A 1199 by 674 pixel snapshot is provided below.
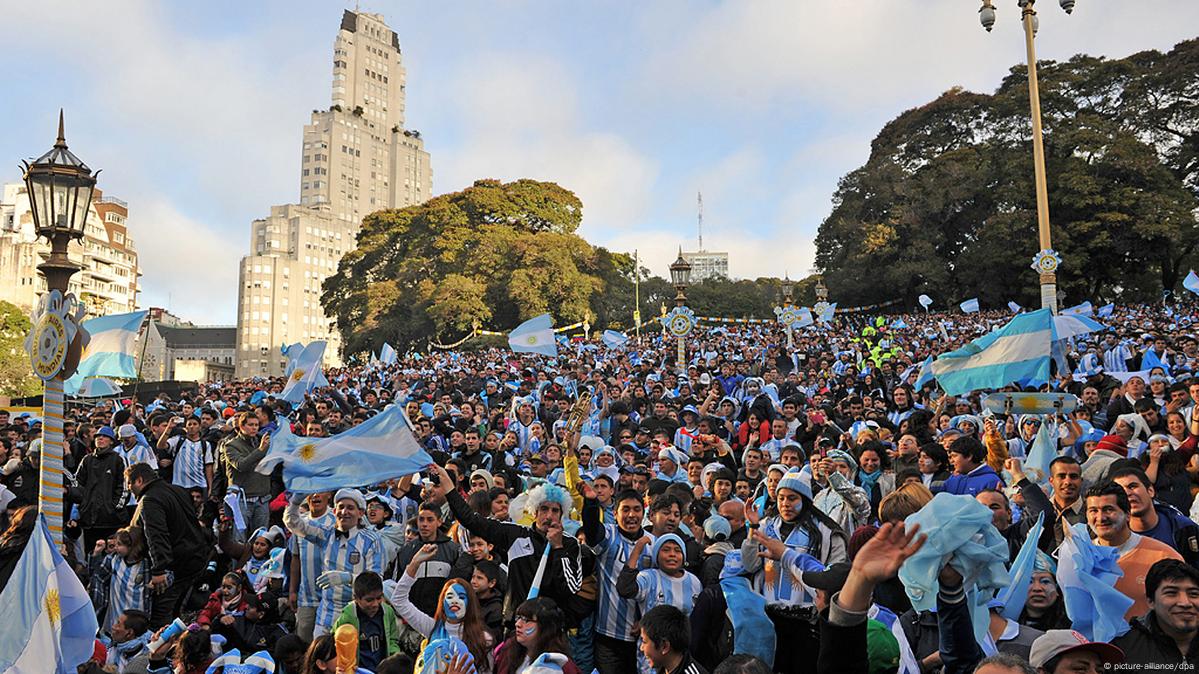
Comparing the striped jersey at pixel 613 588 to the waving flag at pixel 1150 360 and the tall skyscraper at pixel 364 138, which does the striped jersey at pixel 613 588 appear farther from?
the tall skyscraper at pixel 364 138

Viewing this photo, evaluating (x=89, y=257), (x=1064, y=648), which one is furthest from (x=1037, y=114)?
(x=89, y=257)

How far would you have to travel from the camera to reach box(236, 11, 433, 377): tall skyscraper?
120625 millimetres

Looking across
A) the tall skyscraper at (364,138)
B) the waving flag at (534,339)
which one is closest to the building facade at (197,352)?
the tall skyscraper at (364,138)

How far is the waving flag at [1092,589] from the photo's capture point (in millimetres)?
3900

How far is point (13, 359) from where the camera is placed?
5050 cm

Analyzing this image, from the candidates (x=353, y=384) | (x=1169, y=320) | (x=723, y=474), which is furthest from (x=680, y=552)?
(x=1169, y=320)

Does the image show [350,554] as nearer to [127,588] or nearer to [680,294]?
[127,588]

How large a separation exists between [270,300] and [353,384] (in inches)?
3947

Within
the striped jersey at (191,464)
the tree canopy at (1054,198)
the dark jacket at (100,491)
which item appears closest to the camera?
the dark jacket at (100,491)

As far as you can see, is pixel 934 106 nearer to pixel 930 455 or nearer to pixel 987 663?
pixel 930 455

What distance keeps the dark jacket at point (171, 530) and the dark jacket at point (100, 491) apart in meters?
1.97

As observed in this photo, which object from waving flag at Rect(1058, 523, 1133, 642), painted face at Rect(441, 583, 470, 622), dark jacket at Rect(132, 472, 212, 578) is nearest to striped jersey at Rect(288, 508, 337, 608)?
dark jacket at Rect(132, 472, 212, 578)

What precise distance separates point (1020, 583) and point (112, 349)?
38.5 ft

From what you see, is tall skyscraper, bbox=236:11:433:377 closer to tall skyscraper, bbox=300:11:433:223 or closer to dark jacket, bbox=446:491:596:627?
tall skyscraper, bbox=300:11:433:223
